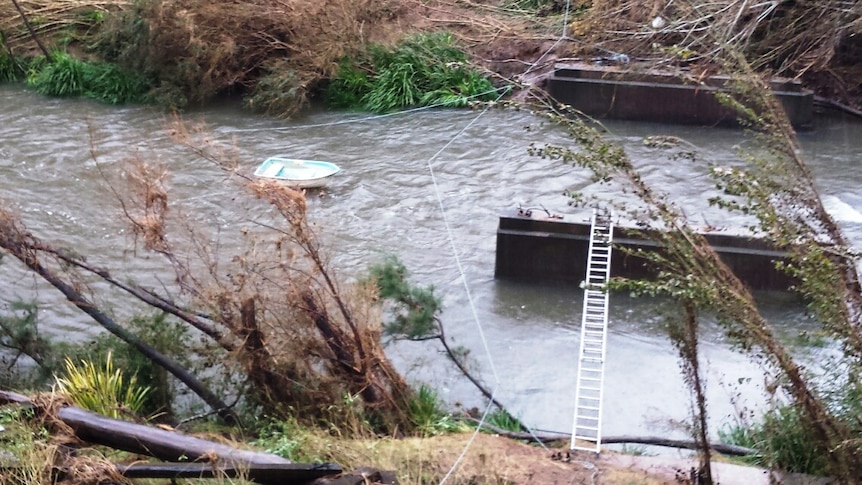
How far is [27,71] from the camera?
16609 mm

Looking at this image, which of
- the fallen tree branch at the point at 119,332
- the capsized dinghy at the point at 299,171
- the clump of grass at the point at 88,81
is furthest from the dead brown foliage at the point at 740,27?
the fallen tree branch at the point at 119,332

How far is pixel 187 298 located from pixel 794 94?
32.0ft

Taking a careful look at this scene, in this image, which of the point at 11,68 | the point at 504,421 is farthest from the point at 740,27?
the point at 11,68

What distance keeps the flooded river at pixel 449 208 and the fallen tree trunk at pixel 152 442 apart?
8.54 feet

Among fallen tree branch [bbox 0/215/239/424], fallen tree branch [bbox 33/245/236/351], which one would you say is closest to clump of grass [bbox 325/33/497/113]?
fallen tree branch [bbox 33/245/236/351]

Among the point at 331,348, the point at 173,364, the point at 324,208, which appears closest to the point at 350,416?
the point at 331,348

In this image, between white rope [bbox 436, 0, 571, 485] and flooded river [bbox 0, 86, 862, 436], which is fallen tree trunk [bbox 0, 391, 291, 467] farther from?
flooded river [bbox 0, 86, 862, 436]

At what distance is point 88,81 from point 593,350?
12.7m

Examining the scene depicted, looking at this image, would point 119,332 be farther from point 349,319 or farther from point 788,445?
point 788,445

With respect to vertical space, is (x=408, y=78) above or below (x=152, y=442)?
above

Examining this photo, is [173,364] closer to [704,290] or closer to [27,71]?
[704,290]

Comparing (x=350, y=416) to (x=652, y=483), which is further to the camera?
(x=350, y=416)

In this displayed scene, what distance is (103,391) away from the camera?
18.0ft

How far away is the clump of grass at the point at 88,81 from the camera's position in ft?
50.4
